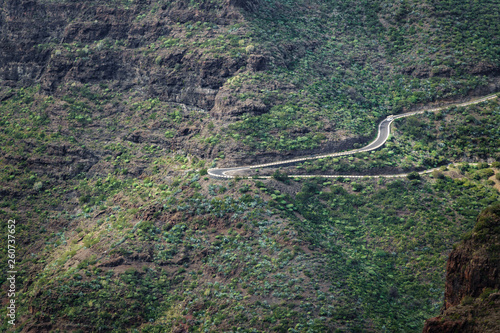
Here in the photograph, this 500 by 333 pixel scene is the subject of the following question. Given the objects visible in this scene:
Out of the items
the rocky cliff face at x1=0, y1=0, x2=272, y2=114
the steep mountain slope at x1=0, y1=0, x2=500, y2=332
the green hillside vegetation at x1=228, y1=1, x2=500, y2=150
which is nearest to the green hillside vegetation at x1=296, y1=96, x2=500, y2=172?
the steep mountain slope at x1=0, y1=0, x2=500, y2=332

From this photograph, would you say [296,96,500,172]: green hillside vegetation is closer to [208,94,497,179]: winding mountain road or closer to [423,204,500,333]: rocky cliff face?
[208,94,497,179]: winding mountain road

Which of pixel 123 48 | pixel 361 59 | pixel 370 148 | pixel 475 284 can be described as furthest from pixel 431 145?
pixel 123 48

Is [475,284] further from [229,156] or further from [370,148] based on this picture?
[229,156]

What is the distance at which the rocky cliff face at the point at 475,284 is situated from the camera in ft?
114

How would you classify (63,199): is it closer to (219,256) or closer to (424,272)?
(219,256)

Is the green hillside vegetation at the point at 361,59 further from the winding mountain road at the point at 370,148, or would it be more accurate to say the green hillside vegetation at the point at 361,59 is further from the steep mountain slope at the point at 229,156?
the winding mountain road at the point at 370,148

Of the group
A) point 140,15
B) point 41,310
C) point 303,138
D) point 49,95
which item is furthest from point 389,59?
point 41,310

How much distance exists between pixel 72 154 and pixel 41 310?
3106 cm

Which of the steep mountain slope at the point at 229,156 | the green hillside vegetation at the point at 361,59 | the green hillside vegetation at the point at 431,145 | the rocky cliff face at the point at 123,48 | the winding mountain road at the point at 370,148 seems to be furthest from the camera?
the rocky cliff face at the point at 123,48

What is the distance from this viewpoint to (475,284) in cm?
3944

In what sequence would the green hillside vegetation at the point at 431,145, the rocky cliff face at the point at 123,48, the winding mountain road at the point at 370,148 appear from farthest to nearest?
1. the rocky cliff face at the point at 123,48
2. the green hillside vegetation at the point at 431,145
3. the winding mountain road at the point at 370,148

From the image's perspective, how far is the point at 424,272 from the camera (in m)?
63.1

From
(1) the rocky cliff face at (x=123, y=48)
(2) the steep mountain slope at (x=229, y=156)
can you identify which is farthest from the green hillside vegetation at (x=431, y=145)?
(1) the rocky cliff face at (x=123, y=48)

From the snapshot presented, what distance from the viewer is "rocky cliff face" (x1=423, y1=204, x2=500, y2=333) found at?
34.7m
